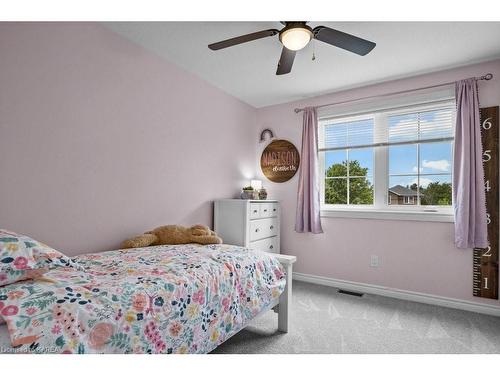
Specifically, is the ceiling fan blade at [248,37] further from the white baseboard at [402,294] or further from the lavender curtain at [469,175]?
the white baseboard at [402,294]

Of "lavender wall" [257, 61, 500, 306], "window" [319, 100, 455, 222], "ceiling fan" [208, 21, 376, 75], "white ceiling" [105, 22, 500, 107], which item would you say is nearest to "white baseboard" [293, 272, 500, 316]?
"lavender wall" [257, 61, 500, 306]

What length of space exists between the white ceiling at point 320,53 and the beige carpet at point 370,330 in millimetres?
2367

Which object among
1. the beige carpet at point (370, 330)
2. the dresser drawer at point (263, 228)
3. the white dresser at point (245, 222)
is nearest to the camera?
the beige carpet at point (370, 330)

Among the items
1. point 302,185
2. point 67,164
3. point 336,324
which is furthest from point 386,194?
point 67,164

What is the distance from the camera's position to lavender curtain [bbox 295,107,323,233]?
343 cm

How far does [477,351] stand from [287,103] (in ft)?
10.4

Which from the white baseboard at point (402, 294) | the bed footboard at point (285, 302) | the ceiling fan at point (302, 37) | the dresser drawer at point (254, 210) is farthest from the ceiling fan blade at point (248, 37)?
the white baseboard at point (402, 294)

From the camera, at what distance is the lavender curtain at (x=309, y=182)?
343 cm

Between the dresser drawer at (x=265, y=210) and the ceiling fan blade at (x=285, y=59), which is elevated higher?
the ceiling fan blade at (x=285, y=59)

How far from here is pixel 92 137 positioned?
6.86 ft

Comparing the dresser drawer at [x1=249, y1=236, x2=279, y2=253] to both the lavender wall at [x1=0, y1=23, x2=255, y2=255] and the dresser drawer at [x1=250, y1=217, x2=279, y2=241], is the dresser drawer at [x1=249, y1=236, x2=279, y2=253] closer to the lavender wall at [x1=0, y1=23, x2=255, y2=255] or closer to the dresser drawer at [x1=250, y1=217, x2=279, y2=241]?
the dresser drawer at [x1=250, y1=217, x2=279, y2=241]

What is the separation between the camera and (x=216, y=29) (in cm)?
215

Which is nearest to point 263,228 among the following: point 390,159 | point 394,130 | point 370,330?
point 370,330

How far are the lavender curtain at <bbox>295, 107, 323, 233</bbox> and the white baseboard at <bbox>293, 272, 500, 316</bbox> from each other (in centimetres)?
63
